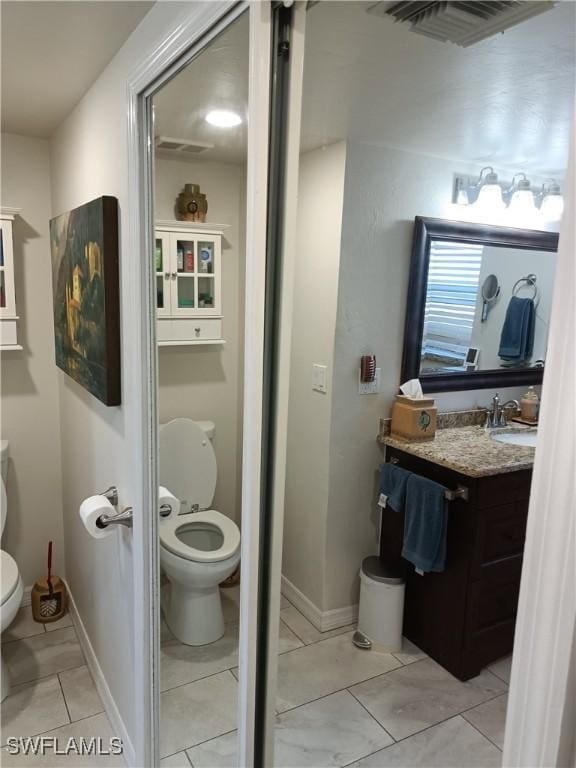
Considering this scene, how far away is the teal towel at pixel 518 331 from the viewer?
2.46ft

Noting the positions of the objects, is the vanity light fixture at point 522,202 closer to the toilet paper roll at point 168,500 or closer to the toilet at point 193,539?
the toilet at point 193,539

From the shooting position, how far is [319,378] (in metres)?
1.24

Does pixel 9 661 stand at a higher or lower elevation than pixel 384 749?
lower

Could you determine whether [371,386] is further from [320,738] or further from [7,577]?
[7,577]

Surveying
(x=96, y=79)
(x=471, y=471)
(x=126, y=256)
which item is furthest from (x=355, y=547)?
(x=96, y=79)

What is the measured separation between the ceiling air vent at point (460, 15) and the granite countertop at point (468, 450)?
A: 613 millimetres

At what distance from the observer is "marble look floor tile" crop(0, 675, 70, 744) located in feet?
6.63

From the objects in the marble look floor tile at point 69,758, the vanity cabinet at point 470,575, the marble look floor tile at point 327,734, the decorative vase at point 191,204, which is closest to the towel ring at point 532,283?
the vanity cabinet at point 470,575

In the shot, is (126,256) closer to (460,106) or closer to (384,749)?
(460,106)

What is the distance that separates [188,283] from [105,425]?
2.54 feet

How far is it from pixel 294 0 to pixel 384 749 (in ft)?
5.43

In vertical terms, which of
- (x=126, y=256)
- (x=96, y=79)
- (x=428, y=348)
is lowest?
(x=428, y=348)

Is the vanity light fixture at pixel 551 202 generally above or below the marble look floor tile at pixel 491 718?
above

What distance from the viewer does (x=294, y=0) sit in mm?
902
